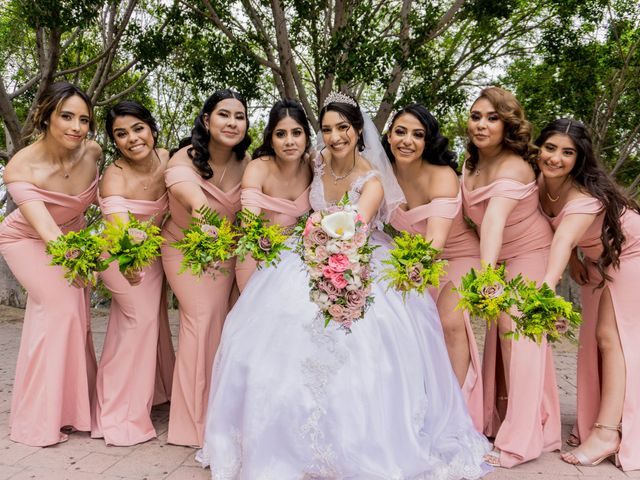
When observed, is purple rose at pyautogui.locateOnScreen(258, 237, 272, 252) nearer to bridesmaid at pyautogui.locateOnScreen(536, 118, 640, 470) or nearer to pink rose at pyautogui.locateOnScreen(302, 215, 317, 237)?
pink rose at pyautogui.locateOnScreen(302, 215, 317, 237)

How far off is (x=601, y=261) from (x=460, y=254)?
0.99 meters

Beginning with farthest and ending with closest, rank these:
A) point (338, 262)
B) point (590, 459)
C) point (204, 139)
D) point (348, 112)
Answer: point (204, 139)
point (348, 112)
point (590, 459)
point (338, 262)

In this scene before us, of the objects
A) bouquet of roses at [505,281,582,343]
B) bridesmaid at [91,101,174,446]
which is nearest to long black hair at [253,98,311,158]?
bridesmaid at [91,101,174,446]

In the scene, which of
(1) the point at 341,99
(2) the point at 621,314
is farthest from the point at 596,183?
(1) the point at 341,99

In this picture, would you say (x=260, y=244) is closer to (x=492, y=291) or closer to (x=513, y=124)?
(x=492, y=291)

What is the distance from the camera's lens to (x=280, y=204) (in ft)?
14.4

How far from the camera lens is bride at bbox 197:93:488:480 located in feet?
10.9

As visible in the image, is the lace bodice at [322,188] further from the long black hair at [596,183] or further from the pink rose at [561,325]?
the pink rose at [561,325]

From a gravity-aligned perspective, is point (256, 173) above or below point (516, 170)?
below

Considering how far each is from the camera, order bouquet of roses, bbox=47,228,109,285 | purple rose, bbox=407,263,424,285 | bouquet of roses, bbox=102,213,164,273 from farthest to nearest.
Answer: bouquet of roses, bbox=47,228,109,285, bouquet of roses, bbox=102,213,164,273, purple rose, bbox=407,263,424,285

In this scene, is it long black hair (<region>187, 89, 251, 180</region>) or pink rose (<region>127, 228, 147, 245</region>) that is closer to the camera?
pink rose (<region>127, 228, 147, 245</region>)

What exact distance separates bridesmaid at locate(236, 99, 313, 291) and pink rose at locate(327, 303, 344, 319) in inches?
52.7

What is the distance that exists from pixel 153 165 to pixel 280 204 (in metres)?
1.13

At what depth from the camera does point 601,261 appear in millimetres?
4312
